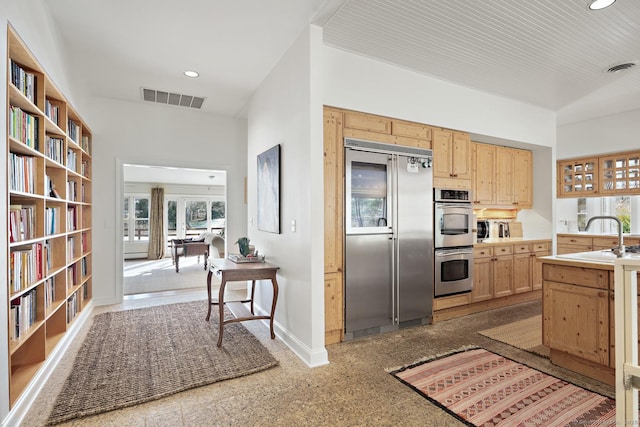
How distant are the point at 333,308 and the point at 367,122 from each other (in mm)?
1846

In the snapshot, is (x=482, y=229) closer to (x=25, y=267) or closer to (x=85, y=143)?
(x=25, y=267)

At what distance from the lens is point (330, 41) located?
10.1ft

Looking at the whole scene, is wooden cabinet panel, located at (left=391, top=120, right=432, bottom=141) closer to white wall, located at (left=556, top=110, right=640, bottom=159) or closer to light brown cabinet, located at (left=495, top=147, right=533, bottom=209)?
light brown cabinet, located at (left=495, top=147, right=533, bottom=209)

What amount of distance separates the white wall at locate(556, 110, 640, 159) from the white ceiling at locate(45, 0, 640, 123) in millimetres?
1336

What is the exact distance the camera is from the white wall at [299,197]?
276cm

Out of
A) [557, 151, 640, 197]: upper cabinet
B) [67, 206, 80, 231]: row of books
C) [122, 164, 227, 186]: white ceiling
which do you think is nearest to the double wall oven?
[557, 151, 640, 197]: upper cabinet

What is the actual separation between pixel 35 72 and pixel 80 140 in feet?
5.27

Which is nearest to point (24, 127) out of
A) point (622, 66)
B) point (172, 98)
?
point (172, 98)

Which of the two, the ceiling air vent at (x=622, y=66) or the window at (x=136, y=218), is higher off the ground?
the ceiling air vent at (x=622, y=66)

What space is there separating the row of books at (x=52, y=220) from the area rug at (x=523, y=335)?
4146mm

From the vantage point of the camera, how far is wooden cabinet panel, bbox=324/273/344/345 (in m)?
3.08

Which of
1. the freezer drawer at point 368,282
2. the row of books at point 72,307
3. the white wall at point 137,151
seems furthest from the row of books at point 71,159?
the freezer drawer at point 368,282

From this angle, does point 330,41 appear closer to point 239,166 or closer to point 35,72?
point 35,72

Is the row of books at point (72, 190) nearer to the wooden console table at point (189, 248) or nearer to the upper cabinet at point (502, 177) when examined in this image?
the wooden console table at point (189, 248)
